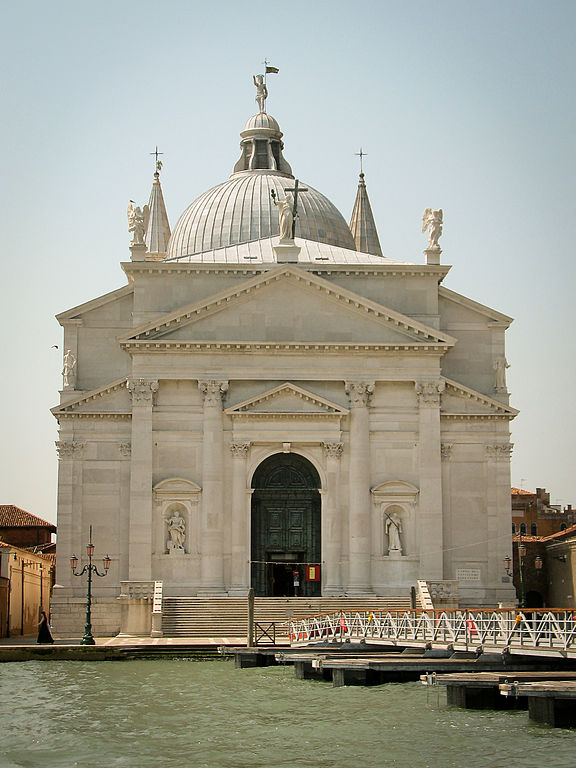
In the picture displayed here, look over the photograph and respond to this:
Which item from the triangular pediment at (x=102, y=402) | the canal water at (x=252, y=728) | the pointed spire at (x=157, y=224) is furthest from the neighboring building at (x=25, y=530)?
the canal water at (x=252, y=728)

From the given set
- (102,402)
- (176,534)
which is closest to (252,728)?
(176,534)

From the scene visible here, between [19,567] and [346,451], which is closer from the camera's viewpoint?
[346,451]

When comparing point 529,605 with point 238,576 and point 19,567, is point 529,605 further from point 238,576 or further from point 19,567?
point 19,567

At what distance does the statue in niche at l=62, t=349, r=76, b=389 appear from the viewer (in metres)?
53.7

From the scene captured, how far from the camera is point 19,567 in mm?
61250

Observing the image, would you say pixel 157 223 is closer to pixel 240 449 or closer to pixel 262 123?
pixel 262 123

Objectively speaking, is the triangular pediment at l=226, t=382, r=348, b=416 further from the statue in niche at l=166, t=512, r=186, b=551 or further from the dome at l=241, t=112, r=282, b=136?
the dome at l=241, t=112, r=282, b=136

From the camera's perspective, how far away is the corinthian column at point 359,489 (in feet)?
165

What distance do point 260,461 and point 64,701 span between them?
21818 millimetres

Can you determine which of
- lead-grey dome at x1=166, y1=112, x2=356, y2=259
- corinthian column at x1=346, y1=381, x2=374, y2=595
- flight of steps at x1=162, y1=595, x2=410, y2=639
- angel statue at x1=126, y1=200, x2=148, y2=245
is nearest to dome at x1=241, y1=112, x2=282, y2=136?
lead-grey dome at x1=166, y1=112, x2=356, y2=259

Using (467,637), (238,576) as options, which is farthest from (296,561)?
(467,637)

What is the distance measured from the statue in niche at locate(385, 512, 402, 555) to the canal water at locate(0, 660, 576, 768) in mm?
16756

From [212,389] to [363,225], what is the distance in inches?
1028

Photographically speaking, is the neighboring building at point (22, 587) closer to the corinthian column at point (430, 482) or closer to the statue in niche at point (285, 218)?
the statue in niche at point (285, 218)
